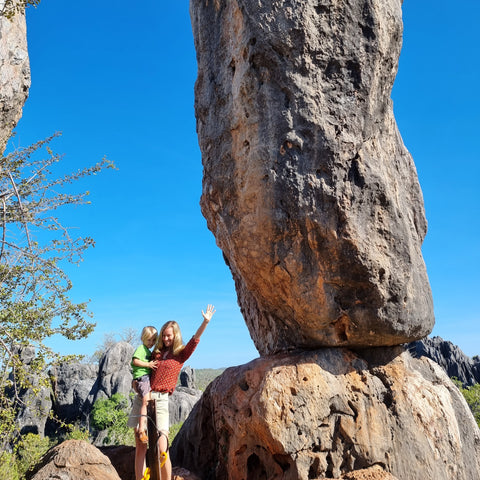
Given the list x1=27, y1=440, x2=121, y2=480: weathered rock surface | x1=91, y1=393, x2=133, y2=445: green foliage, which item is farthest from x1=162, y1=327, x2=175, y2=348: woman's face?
x1=91, y1=393, x2=133, y2=445: green foliage

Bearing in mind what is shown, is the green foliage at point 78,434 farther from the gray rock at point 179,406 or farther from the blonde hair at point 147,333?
the gray rock at point 179,406

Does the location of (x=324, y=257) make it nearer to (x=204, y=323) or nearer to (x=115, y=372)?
(x=204, y=323)

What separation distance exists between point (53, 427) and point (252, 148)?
22315 millimetres

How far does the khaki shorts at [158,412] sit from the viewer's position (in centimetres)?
556

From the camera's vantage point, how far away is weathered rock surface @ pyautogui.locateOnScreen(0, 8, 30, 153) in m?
6.19

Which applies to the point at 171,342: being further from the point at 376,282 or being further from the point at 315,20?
the point at 315,20

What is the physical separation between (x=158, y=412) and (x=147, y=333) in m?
0.95

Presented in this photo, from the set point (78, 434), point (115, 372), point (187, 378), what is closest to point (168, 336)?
point (78, 434)

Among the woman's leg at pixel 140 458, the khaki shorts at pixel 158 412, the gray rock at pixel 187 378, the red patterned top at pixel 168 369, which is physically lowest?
the woman's leg at pixel 140 458

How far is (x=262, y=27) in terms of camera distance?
5977 millimetres

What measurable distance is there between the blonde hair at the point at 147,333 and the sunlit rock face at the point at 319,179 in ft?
4.73

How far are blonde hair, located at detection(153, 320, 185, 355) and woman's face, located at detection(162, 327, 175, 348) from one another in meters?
0.03

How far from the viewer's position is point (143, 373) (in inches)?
224

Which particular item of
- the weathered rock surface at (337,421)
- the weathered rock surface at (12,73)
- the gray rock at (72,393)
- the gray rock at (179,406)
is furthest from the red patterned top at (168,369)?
the gray rock at (72,393)
